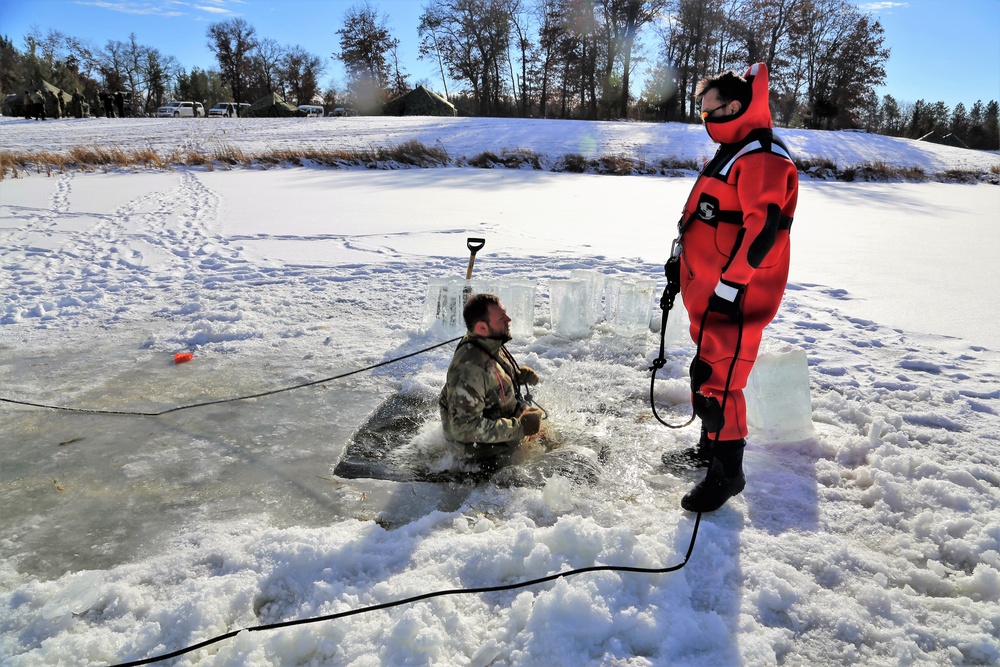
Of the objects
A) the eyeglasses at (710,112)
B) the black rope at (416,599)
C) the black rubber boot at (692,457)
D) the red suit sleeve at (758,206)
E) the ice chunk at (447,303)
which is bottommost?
the black rope at (416,599)

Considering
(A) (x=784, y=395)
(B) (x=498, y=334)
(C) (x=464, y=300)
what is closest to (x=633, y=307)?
(C) (x=464, y=300)

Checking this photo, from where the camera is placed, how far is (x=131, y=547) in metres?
2.60

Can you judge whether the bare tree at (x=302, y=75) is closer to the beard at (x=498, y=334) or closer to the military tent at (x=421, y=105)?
the military tent at (x=421, y=105)

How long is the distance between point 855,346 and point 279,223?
7974 mm

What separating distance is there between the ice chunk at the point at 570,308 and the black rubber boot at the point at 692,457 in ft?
5.88

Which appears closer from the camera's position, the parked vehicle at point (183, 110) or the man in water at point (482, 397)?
the man in water at point (482, 397)

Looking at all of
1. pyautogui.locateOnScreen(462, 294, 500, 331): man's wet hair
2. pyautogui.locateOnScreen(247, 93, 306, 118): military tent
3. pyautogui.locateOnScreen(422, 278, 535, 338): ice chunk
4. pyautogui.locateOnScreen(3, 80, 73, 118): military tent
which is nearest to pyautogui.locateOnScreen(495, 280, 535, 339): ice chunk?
pyautogui.locateOnScreen(422, 278, 535, 338): ice chunk

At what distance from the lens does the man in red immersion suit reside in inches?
102

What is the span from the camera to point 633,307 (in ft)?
16.3

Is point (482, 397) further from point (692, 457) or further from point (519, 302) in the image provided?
point (519, 302)

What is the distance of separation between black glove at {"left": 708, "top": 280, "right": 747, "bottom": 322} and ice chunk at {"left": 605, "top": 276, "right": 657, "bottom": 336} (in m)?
2.23

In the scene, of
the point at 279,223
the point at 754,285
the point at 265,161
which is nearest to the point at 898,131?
the point at 265,161

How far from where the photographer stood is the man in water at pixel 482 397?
3.13 meters

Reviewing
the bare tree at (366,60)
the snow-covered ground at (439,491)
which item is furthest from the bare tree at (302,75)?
the snow-covered ground at (439,491)
